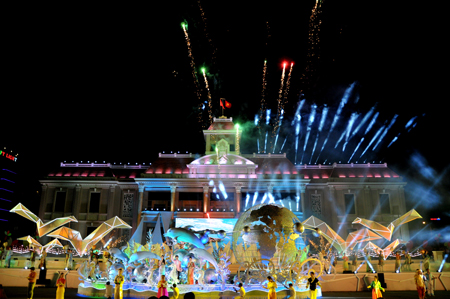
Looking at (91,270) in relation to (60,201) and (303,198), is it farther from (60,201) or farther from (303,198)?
(303,198)

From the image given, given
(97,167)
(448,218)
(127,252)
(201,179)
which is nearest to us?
(127,252)

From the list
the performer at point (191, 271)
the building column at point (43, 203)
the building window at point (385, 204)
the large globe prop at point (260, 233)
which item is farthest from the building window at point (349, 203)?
the building column at point (43, 203)

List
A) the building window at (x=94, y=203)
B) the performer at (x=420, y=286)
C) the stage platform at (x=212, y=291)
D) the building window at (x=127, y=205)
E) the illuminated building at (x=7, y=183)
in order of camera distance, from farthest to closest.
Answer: the illuminated building at (x=7, y=183) < the building window at (x=127, y=205) < the building window at (x=94, y=203) < the performer at (x=420, y=286) < the stage platform at (x=212, y=291)

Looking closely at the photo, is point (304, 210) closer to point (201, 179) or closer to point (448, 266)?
point (201, 179)

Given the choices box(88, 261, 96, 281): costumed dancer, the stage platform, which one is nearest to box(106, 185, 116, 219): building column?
box(88, 261, 96, 281): costumed dancer

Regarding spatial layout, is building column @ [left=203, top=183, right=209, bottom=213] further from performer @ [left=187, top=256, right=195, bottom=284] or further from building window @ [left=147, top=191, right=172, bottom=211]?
performer @ [left=187, top=256, right=195, bottom=284]

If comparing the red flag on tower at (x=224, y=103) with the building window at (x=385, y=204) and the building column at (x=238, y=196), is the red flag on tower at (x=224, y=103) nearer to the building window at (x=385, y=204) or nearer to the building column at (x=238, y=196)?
the building column at (x=238, y=196)

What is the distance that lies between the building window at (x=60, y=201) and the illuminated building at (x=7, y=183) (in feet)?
91.6

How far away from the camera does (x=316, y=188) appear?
35.9m

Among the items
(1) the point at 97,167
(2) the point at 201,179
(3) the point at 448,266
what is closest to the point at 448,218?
(3) the point at 448,266

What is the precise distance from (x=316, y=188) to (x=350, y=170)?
442 centimetres

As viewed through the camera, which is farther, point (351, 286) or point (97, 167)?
point (97, 167)

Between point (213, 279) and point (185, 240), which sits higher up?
point (185, 240)

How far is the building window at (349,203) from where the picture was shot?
34569 mm
